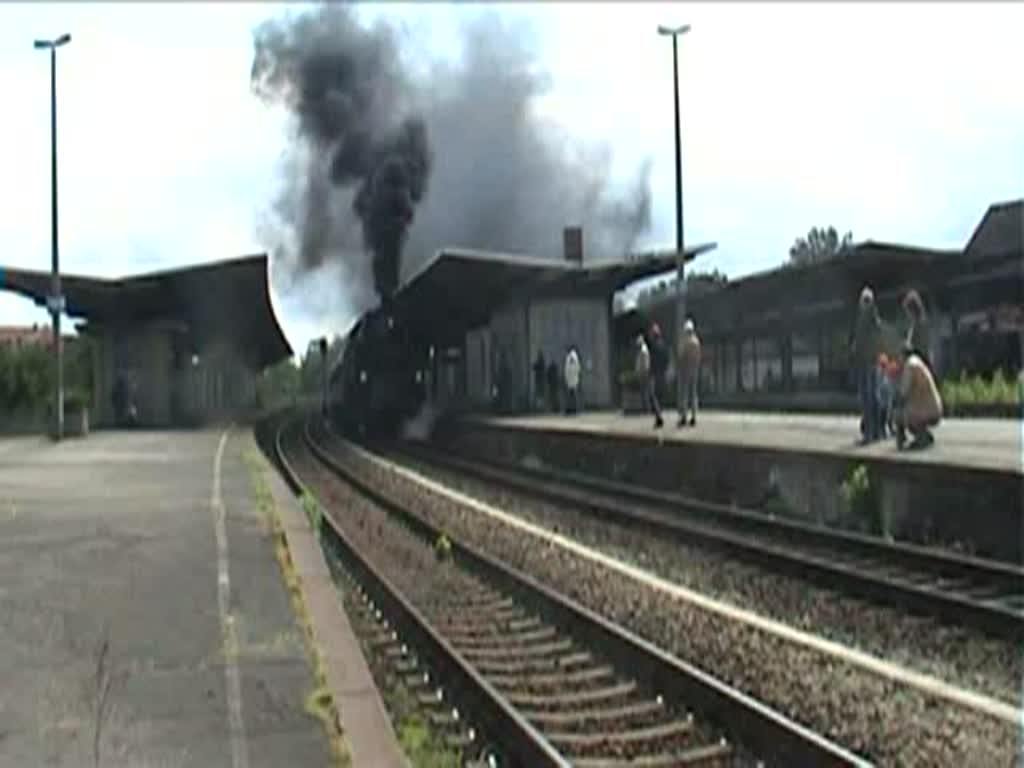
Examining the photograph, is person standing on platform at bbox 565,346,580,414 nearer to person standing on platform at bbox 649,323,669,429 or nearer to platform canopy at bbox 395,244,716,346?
platform canopy at bbox 395,244,716,346

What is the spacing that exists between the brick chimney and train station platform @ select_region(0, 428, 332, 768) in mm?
32318

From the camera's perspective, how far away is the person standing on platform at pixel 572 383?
116 ft

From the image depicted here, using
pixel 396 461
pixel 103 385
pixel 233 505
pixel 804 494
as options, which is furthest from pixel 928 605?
pixel 103 385

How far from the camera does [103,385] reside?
4744 cm

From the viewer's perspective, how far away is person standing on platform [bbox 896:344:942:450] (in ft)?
54.3

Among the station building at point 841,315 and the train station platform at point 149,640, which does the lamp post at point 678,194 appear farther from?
the train station platform at point 149,640

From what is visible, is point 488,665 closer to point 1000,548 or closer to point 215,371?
point 1000,548

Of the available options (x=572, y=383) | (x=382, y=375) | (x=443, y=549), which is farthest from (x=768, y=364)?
(x=443, y=549)

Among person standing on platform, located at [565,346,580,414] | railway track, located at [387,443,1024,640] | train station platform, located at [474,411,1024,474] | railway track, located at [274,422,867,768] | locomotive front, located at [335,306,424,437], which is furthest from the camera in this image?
locomotive front, located at [335,306,424,437]

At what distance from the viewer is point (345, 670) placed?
8.30m

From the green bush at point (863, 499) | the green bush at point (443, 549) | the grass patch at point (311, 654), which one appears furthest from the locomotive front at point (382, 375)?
the green bush at point (863, 499)

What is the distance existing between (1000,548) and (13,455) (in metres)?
21.5

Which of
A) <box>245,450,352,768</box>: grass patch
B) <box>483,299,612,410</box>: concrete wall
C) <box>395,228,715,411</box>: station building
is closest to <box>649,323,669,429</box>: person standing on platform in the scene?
<box>395,228,715,411</box>: station building

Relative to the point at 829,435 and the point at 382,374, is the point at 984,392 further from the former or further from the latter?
the point at 382,374
